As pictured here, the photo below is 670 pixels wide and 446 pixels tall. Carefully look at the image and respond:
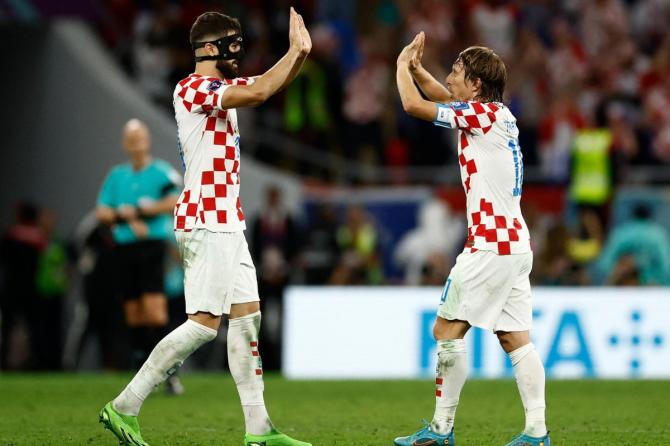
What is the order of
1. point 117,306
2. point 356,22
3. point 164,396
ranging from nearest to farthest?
point 164,396 → point 117,306 → point 356,22

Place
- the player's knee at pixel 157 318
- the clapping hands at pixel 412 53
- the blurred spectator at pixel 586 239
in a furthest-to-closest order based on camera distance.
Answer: the blurred spectator at pixel 586 239
the player's knee at pixel 157 318
the clapping hands at pixel 412 53

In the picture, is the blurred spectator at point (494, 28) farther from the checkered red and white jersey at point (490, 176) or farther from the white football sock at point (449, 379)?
the white football sock at point (449, 379)

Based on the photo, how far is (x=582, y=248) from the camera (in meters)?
16.4

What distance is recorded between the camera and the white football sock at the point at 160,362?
748 centimetres

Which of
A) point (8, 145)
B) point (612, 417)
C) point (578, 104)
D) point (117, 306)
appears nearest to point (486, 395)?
point (612, 417)

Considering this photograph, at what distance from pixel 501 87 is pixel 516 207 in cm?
67

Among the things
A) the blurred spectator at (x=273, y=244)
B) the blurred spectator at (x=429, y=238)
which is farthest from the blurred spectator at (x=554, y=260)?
the blurred spectator at (x=273, y=244)

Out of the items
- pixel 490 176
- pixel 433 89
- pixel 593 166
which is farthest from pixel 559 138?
pixel 490 176

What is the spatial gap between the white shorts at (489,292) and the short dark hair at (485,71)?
0.89m

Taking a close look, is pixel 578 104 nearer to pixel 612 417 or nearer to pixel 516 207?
pixel 612 417

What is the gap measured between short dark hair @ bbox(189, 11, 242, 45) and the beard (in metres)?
0.15

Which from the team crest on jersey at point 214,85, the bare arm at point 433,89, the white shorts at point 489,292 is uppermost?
the bare arm at point 433,89

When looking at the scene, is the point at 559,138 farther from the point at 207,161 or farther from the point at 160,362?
the point at 160,362

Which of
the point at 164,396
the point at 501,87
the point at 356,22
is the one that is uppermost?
the point at 356,22
